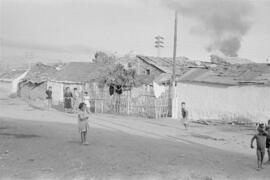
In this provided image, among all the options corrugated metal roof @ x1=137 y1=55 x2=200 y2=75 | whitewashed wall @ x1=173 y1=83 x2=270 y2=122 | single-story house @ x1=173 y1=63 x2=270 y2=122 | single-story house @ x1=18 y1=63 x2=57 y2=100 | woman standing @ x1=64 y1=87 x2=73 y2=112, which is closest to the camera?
whitewashed wall @ x1=173 y1=83 x2=270 y2=122

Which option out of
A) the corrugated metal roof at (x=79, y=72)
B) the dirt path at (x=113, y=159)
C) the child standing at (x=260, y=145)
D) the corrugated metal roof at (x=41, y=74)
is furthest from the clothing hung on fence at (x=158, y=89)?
the child standing at (x=260, y=145)

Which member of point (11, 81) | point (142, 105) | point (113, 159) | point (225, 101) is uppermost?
point (11, 81)

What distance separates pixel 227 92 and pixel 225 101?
50 centimetres

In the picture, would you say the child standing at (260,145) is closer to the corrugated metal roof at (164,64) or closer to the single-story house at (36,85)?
the corrugated metal roof at (164,64)

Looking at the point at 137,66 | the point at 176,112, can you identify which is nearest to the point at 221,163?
the point at 176,112

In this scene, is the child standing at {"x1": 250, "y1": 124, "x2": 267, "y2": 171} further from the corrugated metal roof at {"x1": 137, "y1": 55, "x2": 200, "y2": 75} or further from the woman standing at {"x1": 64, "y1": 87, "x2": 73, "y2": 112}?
the corrugated metal roof at {"x1": 137, "y1": 55, "x2": 200, "y2": 75}

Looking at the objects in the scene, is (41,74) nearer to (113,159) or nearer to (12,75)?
(12,75)

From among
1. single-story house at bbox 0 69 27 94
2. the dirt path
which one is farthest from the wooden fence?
single-story house at bbox 0 69 27 94

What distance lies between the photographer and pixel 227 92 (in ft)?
63.1

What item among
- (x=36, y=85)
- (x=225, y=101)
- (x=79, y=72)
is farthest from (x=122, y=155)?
(x=36, y=85)

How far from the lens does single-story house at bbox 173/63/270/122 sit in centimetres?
1783

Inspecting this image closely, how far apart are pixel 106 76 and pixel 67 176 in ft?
63.1

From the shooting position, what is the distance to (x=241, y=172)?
321 inches

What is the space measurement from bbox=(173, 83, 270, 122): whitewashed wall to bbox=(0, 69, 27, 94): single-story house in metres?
31.3
